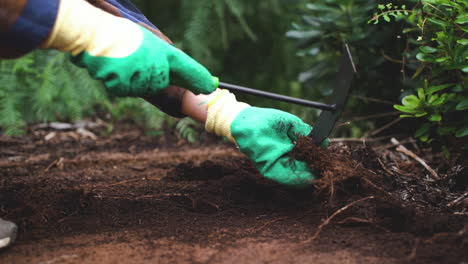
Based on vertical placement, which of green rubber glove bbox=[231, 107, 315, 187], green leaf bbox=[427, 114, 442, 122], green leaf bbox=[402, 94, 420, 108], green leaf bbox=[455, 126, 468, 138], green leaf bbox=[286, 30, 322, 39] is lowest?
green rubber glove bbox=[231, 107, 315, 187]

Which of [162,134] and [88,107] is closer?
[162,134]

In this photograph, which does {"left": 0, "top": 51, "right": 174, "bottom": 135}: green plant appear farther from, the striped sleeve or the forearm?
the striped sleeve

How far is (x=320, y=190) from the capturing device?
1324 millimetres

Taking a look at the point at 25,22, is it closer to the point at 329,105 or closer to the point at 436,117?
the point at 329,105

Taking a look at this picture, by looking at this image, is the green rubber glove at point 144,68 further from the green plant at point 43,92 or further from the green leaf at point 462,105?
the green plant at point 43,92

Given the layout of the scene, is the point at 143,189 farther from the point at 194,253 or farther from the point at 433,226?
the point at 433,226

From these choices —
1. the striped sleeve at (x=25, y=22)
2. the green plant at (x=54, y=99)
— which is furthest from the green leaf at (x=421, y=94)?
the green plant at (x=54, y=99)

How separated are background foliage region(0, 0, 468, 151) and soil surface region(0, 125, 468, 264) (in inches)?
11.8

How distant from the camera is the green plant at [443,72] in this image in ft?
4.74

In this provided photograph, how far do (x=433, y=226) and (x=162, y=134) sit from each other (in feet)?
6.34

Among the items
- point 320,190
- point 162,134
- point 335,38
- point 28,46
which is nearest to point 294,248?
point 320,190

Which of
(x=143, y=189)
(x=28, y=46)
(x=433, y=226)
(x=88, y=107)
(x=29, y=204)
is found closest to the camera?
(x=433, y=226)

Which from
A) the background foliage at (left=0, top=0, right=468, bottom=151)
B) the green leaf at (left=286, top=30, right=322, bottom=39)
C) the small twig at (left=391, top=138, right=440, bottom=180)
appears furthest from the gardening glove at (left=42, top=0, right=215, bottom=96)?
the green leaf at (left=286, top=30, right=322, bottom=39)

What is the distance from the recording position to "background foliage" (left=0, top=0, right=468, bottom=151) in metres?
1.55
